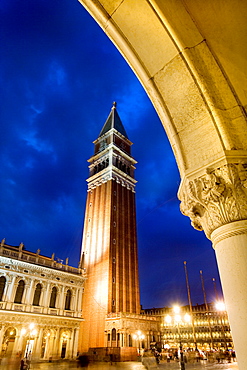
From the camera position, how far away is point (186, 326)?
43906mm

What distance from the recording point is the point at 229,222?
8.54 feet

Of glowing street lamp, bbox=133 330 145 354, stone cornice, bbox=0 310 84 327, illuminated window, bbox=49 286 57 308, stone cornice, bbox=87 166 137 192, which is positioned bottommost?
glowing street lamp, bbox=133 330 145 354

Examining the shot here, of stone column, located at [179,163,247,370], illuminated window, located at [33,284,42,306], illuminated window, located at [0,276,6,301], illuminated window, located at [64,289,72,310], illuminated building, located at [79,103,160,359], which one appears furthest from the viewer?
illuminated window, located at [64,289,72,310]

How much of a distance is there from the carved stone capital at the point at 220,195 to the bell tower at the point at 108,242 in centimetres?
2848

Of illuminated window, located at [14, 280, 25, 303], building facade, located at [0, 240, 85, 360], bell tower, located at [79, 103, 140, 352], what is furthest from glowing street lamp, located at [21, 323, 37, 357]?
bell tower, located at [79, 103, 140, 352]

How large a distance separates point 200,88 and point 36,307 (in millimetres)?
27535

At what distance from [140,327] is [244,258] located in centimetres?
3041

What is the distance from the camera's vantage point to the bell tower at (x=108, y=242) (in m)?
29.8

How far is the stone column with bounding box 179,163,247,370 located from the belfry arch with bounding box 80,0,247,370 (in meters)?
0.01

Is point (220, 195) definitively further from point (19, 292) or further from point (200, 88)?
point (19, 292)

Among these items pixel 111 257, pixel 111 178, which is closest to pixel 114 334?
pixel 111 257

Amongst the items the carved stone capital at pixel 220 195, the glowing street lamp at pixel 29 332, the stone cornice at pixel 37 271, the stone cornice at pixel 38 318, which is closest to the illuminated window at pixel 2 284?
the stone cornice at pixel 37 271

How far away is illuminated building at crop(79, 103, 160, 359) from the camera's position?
27562 mm

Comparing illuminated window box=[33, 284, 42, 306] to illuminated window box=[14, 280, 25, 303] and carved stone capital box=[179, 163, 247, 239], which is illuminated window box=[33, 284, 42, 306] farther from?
carved stone capital box=[179, 163, 247, 239]
